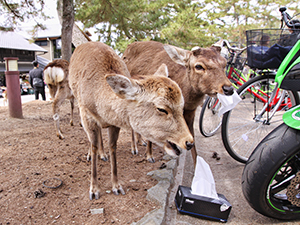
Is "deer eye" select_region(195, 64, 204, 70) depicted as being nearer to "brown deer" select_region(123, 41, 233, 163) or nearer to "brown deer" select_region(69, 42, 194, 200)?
"brown deer" select_region(123, 41, 233, 163)

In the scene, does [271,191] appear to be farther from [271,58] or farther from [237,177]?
[271,58]

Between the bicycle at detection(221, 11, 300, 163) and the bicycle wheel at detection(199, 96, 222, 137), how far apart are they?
0.54 m

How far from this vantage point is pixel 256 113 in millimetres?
4020

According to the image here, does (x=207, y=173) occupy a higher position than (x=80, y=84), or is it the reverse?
(x=80, y=84)

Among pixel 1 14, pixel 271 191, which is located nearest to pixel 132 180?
pixel 271 191

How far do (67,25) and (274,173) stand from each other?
25.0 ft

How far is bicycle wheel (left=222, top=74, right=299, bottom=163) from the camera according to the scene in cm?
352

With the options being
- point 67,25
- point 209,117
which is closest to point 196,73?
point 209,117

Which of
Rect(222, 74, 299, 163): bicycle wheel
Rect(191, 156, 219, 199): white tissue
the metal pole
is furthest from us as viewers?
the metal pole

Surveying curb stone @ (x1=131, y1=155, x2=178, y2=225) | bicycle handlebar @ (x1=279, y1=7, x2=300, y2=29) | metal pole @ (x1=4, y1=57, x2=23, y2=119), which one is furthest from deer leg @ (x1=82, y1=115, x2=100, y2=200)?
metal pole @ (x1=4, y1=57, x2=23, y2=119)

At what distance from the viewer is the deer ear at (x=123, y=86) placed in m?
2.05

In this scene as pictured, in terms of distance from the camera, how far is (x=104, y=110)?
8.09ft

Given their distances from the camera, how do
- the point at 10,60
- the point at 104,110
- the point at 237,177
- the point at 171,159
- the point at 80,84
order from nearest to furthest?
the point at 104,110
the point at 80,84
the point at 237,177
the point at 171,159
the point at 10,60

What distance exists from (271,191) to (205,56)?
186cm
